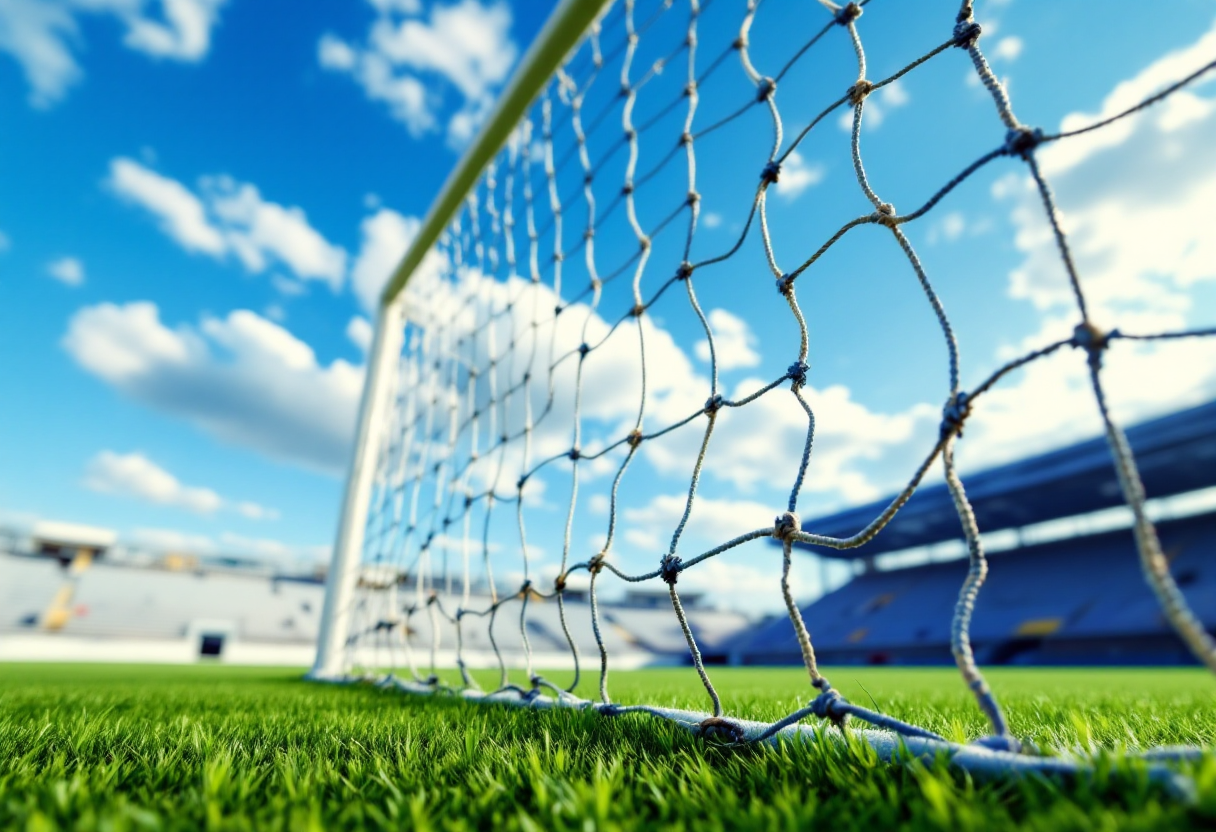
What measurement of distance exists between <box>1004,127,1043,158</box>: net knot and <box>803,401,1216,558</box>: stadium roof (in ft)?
33.3

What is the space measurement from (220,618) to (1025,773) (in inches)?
738

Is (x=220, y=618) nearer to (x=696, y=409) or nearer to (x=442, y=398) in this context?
(x=442, y=398)

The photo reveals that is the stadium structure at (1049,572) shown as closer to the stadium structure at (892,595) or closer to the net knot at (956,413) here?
the stadium structure at (892,595)

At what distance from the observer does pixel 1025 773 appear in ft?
1.46

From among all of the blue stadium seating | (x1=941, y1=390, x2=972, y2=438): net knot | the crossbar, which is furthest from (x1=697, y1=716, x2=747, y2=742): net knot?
the blue stadium seating

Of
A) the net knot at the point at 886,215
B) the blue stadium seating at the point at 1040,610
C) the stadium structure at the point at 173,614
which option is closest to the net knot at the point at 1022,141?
the net knot at the point at 886,215

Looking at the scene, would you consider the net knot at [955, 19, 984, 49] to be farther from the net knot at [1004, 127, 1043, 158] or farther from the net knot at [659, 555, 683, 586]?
the net knot at [659, 555, 683, 586]

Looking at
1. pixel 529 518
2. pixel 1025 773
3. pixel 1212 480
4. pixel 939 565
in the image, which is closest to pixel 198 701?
pixel 529 518

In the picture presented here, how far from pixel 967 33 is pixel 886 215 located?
203 mm

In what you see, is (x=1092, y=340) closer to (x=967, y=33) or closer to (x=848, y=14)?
(x=967, y=33)

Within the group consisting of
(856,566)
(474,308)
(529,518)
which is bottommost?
(529,518)

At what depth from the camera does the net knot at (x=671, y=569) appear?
0.91 meters

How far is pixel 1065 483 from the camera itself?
12156 millimetres

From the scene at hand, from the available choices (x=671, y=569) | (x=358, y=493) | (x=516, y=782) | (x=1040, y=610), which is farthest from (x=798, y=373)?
(x=1040, y=610)
